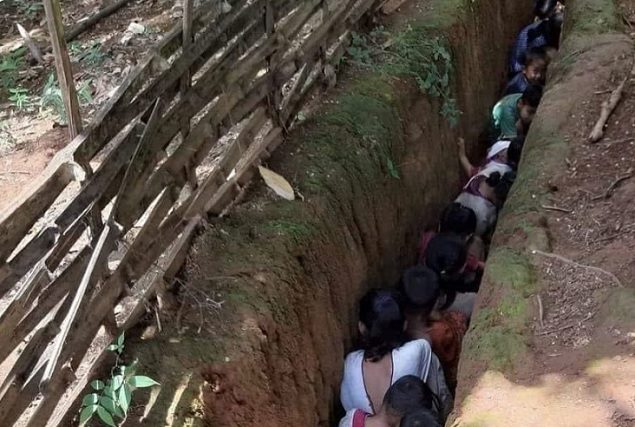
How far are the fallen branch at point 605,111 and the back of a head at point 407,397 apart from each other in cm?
205

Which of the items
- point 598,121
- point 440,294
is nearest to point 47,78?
point 440,294

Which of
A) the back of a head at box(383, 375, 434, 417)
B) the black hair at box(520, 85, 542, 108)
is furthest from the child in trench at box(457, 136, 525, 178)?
the back of a head at box(383, 375, 434, 417)

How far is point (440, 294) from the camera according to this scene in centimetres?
428

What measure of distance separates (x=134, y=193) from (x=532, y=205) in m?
2.35

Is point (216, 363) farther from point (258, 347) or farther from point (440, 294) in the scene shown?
point (440, 294)

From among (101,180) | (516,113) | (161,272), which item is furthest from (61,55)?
(516,113)

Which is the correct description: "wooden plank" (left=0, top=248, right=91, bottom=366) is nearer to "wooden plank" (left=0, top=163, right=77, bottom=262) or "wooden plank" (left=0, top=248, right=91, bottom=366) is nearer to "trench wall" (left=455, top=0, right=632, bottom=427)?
"wooden plank" (left=0, top=163, right=77, bottom=262)

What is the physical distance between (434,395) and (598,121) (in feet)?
6.98

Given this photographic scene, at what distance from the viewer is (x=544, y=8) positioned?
809cm

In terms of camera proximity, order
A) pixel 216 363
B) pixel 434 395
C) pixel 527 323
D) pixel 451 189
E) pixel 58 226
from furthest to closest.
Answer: pixel 451 189
pixel 434 395
pixel 527 323
pixel 216 363
pixel 58 226

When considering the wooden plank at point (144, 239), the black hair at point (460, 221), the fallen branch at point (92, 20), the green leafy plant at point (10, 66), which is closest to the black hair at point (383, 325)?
the black hair at point (460, 221)

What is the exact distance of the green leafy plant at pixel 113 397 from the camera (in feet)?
9.20

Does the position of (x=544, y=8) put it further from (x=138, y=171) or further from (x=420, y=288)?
(x=138, y=171)

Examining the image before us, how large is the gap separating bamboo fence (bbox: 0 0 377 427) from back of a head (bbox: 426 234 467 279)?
115 cm
